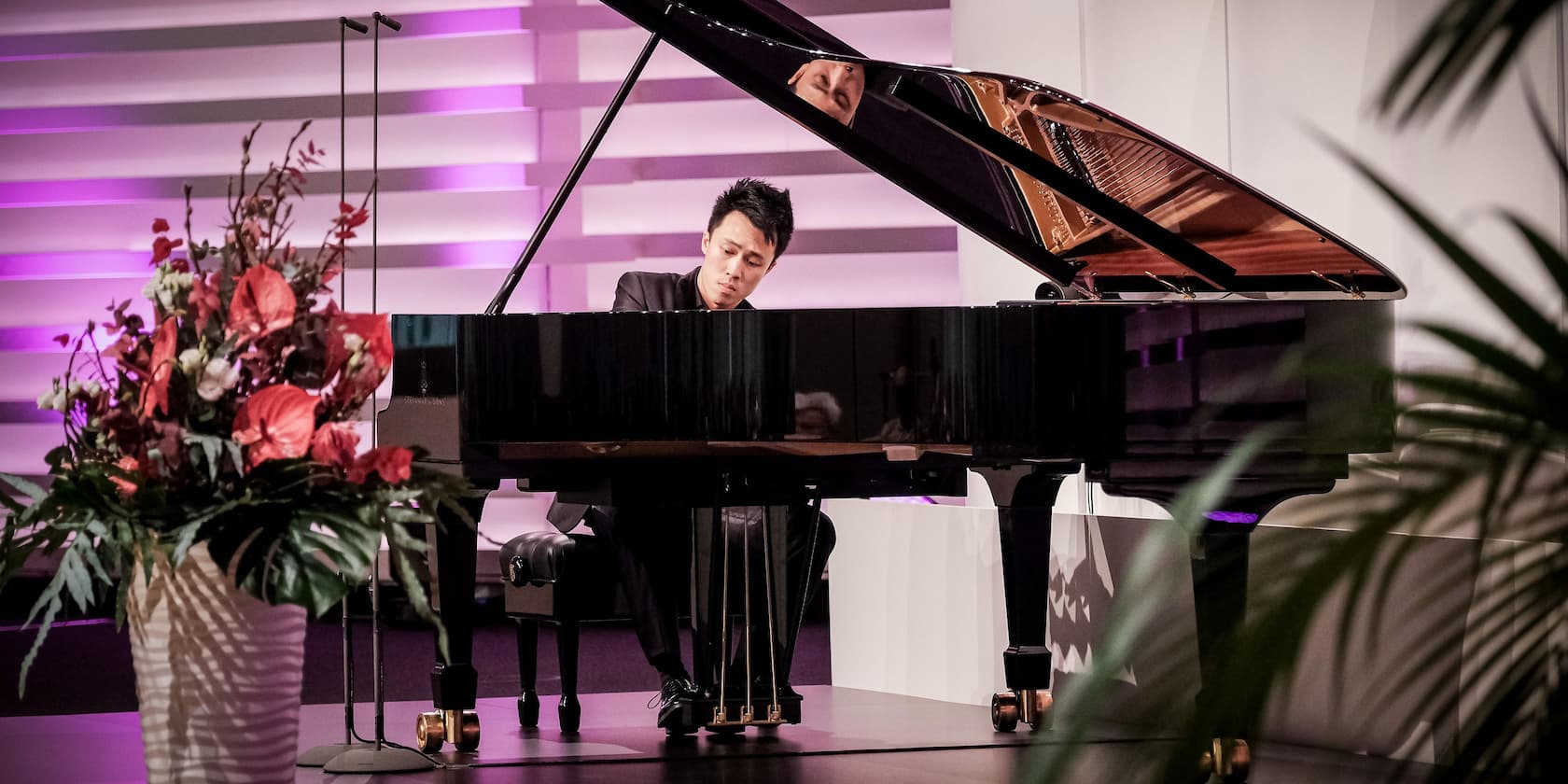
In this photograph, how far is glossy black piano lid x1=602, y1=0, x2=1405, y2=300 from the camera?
266 centimetres

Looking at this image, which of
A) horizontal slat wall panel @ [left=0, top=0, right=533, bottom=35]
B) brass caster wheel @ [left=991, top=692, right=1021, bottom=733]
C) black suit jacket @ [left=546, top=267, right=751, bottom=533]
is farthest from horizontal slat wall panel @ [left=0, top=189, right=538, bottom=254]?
brass caster wheel @ [left=991, top=692, right=1021, bottom=733]

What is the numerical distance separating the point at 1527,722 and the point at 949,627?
10.1 ft

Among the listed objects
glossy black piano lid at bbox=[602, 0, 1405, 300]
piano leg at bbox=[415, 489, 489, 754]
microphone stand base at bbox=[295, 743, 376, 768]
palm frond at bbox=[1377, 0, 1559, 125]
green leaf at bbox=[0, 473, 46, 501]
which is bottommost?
microphone stand base at bbox=[295, 743, 376, 768]

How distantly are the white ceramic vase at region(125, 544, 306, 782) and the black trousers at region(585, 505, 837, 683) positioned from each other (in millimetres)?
1764

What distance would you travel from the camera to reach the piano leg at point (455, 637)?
9.14ft

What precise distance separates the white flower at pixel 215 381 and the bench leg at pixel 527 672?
6.86 feet

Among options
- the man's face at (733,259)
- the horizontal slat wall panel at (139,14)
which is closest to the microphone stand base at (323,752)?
the man's face at (733,259)

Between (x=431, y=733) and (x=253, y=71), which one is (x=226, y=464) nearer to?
(x=431, y=733)

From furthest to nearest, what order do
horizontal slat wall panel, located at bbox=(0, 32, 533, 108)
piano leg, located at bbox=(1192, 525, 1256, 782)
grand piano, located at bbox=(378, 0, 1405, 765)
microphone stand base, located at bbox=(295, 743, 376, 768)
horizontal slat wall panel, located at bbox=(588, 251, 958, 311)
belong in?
horizontal slat wall panel, located at bbox=(0, 32, 533, 108) → horizontal slat wall panel, located at bbox=(588, 251, 958, 311) → microphone stand base, located at bbox=(295, 743, 376, 768) → grand piano, located at bbox=(378, 0, 1405, 765) → piano leg, located at bbox=(1192, 525, 1256, 782)

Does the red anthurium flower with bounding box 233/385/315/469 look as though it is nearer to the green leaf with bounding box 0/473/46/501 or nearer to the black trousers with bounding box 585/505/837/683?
the green leaf with bounding box 0/473/46/501

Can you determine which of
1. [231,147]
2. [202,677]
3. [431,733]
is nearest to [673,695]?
[431,733]

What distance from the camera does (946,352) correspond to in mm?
2553

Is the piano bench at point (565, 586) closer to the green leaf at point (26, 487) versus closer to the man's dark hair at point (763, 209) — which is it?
the man's dark hair at point (763, 209)

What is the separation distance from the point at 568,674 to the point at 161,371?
6.85 ft
